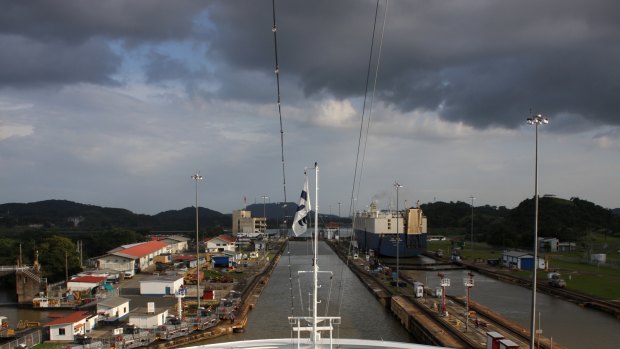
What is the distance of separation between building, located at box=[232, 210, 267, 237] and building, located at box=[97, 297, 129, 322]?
60.7m

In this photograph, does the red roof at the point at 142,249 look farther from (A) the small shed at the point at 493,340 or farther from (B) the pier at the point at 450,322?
(A) the small shed at the point at 493,340

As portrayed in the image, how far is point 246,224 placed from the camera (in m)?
79.4

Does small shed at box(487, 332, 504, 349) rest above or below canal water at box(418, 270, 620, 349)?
above

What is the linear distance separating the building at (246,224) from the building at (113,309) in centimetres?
6067

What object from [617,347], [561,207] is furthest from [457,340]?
[561,207]

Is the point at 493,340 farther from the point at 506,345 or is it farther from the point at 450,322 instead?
the point at 450,322

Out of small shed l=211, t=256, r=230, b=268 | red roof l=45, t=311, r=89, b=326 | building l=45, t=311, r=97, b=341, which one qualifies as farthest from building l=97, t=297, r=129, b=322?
small shed l=211, t=256, r=230, b=268

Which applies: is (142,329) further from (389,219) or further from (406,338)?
(389,219)

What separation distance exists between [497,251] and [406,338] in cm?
3078

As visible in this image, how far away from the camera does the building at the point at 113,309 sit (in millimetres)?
14742

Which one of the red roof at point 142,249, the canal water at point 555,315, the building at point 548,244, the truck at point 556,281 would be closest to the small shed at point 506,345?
the canal water at point 555,315

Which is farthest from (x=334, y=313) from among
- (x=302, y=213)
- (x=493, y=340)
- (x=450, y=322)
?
(x=302, y=213)

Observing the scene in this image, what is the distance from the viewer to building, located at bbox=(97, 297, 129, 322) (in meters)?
14.7

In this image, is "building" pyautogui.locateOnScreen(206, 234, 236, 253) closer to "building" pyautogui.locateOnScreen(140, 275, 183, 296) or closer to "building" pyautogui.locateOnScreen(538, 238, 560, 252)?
"building" pyautogui.locateOnScreen(140, 275, 183, 296)
